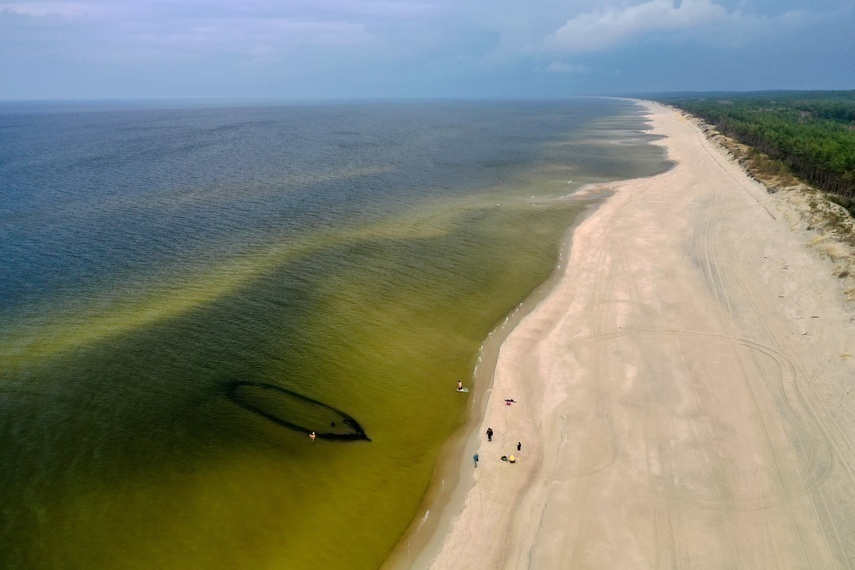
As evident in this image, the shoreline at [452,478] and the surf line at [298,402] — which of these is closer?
the shoreline at [452,478]

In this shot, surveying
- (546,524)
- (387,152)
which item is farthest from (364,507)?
(387,152)

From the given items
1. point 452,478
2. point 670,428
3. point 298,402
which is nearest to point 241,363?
point 298,402

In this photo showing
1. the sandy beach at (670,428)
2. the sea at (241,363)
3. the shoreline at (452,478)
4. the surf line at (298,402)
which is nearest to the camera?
the sandy beach at (670,428)

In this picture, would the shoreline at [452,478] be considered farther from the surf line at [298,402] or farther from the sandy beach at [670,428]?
the surf line at [298,402]

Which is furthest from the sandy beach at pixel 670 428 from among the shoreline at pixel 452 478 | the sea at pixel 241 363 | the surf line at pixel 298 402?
the surf line at pixel 298 402

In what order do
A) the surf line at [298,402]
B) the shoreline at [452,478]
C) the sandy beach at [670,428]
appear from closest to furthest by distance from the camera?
the sandy beach at [670,428]
the shoreline at [452,478]
the surf line at [298,402]

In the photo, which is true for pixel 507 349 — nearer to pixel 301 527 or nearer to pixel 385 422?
→ pixel 385 422

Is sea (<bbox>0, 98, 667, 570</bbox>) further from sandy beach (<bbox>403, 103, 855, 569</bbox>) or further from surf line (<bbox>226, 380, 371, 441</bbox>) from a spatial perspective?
sandy beach (<bbox>403, 103, 855, 569</bbox>)
